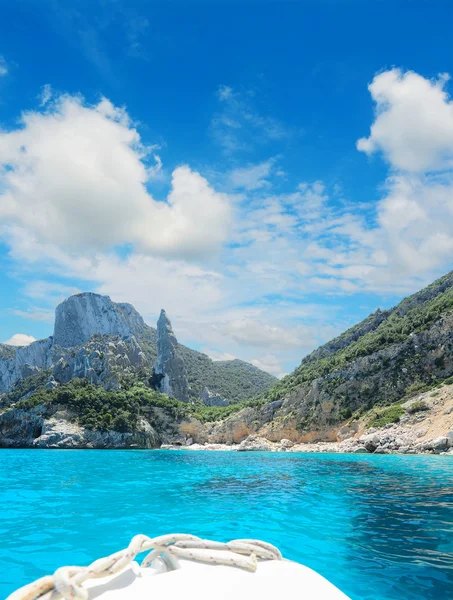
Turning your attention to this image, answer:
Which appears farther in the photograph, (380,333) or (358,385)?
(380,333)

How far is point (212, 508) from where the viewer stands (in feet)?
45.5

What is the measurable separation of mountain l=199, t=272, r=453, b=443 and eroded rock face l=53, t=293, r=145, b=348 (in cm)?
8004

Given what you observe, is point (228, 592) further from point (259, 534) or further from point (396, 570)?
point (259, 534)

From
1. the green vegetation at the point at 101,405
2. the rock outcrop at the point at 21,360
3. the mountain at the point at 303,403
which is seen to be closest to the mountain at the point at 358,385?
the mountain at the point at 303,403

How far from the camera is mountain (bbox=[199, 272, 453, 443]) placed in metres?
63.8

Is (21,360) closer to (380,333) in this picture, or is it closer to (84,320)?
(84,320)

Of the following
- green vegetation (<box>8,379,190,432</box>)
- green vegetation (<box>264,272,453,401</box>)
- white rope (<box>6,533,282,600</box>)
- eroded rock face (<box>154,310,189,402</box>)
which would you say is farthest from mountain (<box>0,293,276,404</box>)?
white rope (<box>6,533,282,600</box>)

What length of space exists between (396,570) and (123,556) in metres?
6.45

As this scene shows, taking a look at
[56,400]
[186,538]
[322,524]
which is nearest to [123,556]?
[186,538]

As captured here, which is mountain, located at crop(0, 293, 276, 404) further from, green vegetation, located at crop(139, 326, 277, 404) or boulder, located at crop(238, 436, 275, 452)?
boulder, located at crop(238, 436, 275, 452)

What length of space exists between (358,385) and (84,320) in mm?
113000

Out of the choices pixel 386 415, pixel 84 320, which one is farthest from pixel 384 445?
pixel 84 320

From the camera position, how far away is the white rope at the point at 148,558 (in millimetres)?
2621

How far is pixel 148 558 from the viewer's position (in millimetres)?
3541
